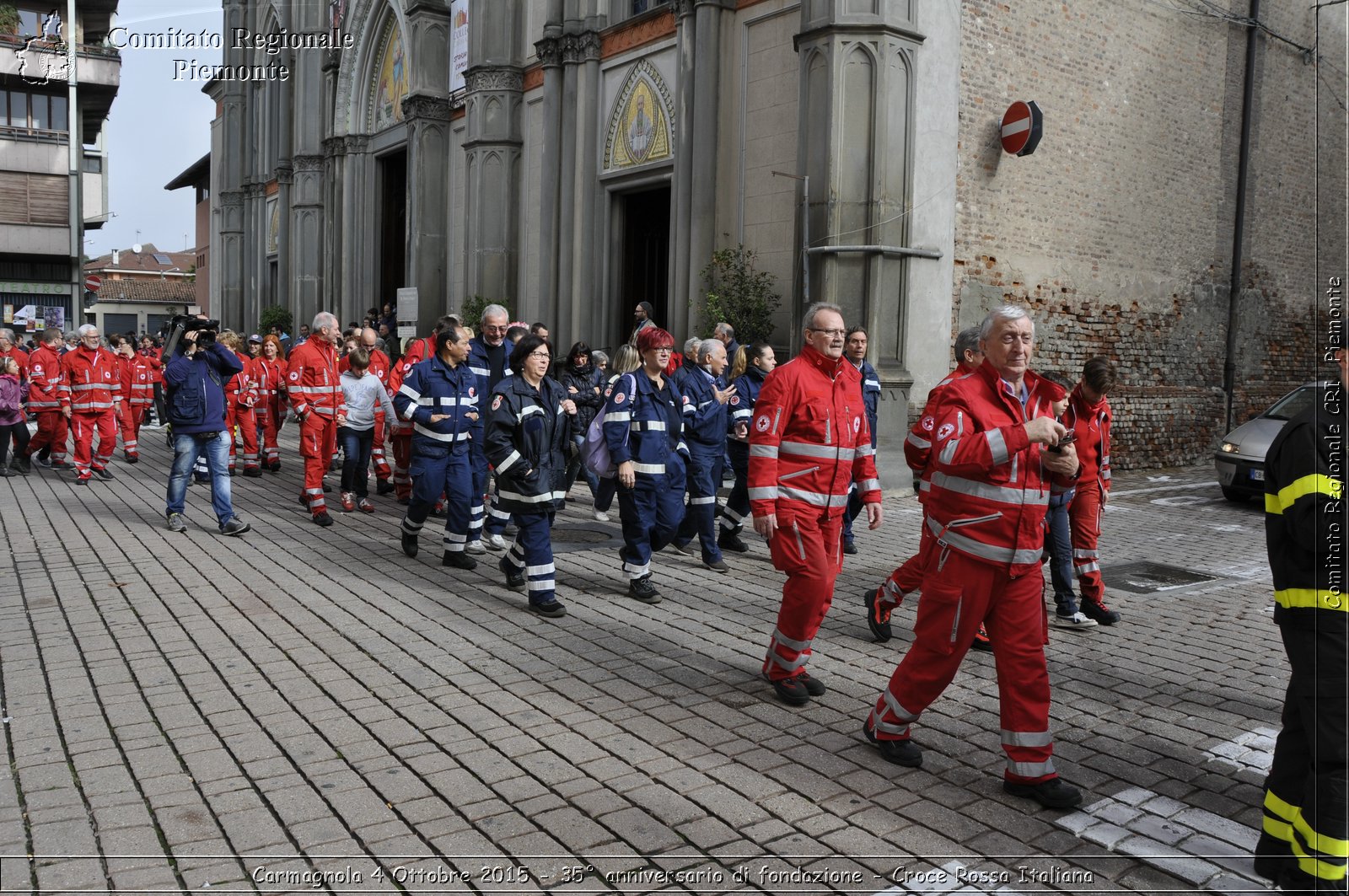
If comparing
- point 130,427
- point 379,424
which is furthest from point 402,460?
point 130,427

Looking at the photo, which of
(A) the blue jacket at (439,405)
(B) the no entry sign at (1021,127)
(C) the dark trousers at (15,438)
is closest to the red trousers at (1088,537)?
(A) the blue jacket at (439,405)

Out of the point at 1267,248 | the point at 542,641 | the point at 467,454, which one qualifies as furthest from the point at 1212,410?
the point at 542,641

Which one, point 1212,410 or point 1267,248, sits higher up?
point 1267,248

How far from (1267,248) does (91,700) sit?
20.4 m

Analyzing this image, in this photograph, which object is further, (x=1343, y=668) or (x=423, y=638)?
(x=423, y=638)

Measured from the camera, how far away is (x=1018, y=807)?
4340mm

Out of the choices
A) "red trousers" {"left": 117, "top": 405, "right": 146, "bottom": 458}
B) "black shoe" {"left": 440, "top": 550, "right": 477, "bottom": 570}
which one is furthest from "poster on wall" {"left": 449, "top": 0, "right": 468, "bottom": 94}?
"black shoe" {"left": 440, "top": 550, "right": 477, "bottom": 570}

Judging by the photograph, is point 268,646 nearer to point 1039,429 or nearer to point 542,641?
point 542,641

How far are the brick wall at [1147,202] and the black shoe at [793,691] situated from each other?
32.6 ft

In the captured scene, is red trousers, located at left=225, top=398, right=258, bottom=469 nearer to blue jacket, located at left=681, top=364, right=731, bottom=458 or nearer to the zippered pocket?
blue jacket, located at left=681, top=364, right=731, bottom=458

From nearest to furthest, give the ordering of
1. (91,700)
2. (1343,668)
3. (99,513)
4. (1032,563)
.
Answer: (1343,668)
(1032,563)
(91,700)
(99,513)

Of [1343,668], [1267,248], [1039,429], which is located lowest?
[1343,668]

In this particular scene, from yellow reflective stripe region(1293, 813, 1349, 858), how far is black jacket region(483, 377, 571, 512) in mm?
4986

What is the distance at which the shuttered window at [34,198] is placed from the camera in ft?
152
